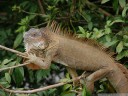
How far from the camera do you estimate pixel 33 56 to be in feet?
13.4

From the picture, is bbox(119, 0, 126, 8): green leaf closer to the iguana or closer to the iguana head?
the iguana

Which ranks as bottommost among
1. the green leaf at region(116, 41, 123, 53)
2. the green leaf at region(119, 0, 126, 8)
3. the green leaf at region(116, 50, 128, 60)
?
the green leaf at region(116, 50, 128, 60)

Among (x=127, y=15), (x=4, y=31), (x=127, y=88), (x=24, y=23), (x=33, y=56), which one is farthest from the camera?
(x=4, y=31)

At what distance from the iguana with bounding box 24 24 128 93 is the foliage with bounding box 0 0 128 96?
16 centimetres

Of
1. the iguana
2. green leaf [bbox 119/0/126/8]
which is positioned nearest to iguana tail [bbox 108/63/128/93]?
the iguana

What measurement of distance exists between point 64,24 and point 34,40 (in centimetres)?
114

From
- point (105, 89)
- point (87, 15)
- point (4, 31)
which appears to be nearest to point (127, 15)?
point (87, 15)

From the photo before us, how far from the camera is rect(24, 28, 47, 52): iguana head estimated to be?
165 inches

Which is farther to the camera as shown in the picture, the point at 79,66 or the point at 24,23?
the point at 24,23

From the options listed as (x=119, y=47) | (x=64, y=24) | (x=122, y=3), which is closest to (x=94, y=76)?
(x=119, y=47)

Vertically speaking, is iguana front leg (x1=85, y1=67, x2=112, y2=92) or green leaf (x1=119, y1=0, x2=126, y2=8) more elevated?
green leaf (x1=119, y1=0, x2=126, y2=8)

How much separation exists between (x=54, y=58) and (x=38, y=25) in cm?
125

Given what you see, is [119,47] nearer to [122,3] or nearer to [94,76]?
[94,76]

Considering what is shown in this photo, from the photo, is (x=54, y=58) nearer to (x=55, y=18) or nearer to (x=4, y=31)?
(x=55, y=18)
